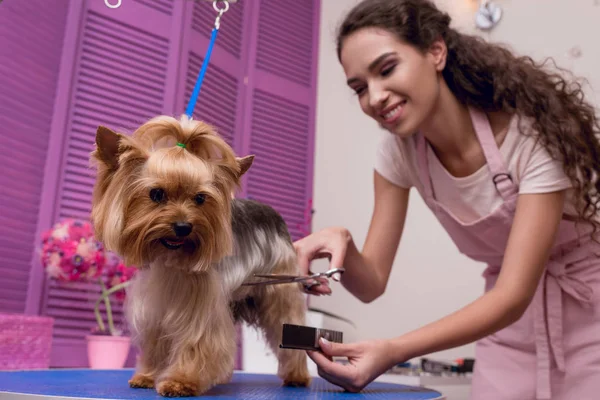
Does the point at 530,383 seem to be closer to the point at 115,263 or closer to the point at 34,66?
the point at 115,263

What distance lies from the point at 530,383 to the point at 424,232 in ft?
4.48

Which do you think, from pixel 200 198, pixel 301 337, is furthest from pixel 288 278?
pixel 200 198

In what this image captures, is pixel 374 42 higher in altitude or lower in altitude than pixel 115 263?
higher

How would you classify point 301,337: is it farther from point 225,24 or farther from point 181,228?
point 225,24

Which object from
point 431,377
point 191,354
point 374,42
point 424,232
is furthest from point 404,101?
point 424,232

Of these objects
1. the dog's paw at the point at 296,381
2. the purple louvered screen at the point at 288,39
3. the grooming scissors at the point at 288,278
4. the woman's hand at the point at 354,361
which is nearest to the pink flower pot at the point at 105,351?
the dog's paw at the point at 296,381

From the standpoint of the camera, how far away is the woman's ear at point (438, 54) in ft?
5.06

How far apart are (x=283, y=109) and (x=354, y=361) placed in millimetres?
2063

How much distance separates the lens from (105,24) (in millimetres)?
2326

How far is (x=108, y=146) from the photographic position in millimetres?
1043

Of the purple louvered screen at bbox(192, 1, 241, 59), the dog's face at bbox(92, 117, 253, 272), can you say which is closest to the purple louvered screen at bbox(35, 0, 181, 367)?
the purple louvered screen at bbox(192, 1, 241, 59)

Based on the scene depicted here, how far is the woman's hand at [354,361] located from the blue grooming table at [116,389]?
0.12 feet

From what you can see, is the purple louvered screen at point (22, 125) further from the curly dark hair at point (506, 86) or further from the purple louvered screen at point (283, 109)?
the curly dark hair at point (506, 86)

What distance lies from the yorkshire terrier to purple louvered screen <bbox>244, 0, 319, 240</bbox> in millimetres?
1678
